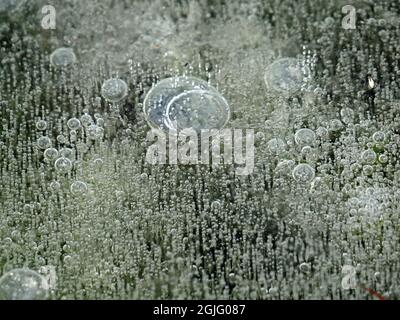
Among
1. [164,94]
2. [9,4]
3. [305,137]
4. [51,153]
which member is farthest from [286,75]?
[9,4]

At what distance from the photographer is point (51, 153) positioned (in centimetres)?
123

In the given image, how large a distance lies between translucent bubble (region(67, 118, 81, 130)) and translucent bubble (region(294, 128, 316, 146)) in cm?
40

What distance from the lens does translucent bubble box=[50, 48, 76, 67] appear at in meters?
1.33

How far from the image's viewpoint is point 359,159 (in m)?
1.22

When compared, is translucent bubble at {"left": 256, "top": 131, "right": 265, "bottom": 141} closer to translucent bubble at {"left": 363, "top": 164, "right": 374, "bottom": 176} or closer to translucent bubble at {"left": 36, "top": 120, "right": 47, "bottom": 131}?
translucent bubble at {"left": 363, "top": 164, "right": 374, "bottom": 176}

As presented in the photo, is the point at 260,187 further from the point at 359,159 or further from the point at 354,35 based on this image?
the point at 354,35

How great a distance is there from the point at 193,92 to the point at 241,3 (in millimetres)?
248

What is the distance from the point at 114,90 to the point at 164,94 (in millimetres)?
100

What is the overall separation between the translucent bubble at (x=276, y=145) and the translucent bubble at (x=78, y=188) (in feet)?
1.12

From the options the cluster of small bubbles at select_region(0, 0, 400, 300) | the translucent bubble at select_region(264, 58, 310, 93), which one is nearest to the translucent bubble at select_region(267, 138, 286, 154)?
the cluster of small bubbles at select_region(0, 0, 400, 300)

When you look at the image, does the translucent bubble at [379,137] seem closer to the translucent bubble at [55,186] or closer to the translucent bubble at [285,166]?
the translucent bubble at [285,166]

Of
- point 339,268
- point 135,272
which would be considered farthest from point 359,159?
point 135,272

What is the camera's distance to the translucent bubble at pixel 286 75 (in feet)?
4.23

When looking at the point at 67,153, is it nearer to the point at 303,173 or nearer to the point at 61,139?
the point at 61,139
